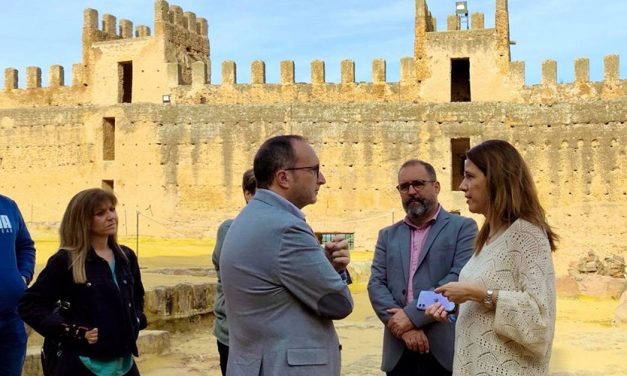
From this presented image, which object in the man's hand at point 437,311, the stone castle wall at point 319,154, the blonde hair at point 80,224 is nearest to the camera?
the man's hand at point 437,311

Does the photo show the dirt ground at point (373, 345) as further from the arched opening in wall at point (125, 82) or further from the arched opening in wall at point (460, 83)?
the arched opening in wall at point (125, 82)

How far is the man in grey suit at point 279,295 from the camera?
8.93 feet

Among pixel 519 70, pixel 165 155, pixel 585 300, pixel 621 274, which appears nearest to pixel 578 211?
pixel 621 274

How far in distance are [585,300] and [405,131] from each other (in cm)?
805

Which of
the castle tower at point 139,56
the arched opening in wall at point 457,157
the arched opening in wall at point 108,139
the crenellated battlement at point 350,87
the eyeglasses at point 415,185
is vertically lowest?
the eyeglasses at point 415,185

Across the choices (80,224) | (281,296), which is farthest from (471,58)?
(281,296)

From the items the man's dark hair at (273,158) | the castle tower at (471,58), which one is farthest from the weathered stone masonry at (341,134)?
the man's dark hair at (273,158)

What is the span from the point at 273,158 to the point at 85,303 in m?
1.43

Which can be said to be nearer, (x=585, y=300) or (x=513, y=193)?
(x=513, y=193)

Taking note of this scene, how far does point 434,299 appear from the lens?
3.49m

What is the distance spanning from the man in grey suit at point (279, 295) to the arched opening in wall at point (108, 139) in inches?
826

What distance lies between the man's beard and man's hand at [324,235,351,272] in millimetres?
1165

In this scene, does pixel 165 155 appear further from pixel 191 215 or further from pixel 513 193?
pixel 513 193

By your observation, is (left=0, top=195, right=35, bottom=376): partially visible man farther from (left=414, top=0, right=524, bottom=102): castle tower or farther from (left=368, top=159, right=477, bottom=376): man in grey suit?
(left=414, top=0, right=524, bottom=102): castle tower
